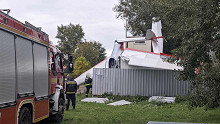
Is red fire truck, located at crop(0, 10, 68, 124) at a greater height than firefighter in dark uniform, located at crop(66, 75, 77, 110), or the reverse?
red fire truck, located at crop(0, 10, 68, 124)

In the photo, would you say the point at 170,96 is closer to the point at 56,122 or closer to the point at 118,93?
the point at 118,93

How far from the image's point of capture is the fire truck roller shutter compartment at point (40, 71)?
849cm

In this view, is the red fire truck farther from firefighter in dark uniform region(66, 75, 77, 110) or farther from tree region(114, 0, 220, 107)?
firefighter in dark uniform region(66, 75, 77, 110)

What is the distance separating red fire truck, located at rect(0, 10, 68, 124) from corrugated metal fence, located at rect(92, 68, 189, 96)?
11296 mm

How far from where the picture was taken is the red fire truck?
20.9ft

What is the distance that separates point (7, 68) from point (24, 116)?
1.68 m

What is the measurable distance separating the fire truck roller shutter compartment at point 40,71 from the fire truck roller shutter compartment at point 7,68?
66.5 inches

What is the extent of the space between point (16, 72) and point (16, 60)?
27 cm

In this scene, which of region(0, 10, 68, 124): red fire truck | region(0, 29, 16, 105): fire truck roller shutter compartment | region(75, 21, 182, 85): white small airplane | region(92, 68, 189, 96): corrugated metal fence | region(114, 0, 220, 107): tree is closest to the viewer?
region(0, 29, 16, 105): fire truck roller shutter compartment

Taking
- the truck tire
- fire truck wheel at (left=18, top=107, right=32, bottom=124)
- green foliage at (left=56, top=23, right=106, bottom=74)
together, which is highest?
green foliage at (left=56, top=23, right=106, bottom=74)

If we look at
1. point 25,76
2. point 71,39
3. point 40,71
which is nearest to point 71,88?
point 40,71

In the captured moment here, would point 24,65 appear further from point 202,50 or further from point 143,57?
point 143,57

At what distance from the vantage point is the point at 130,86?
21.7 meters

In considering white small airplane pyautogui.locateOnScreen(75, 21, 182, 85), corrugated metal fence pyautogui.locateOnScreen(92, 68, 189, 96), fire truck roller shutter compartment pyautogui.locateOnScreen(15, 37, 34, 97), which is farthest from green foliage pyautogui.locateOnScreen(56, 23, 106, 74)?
fire truck roller shutter compartment pyautogui.locateOnScreen(15, 37, 34, 97)
